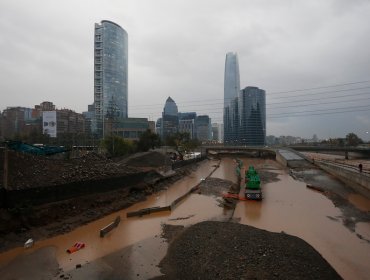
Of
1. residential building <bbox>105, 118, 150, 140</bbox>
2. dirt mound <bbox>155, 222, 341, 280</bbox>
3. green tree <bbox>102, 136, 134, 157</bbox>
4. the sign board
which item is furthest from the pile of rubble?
residential building <bbox>105, 118, 150, 140</bbox>

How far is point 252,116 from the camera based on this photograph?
13062 centimetres

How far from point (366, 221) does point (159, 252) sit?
1888 centimetres

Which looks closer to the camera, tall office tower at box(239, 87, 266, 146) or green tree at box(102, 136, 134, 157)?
green tree at box(102, 136, 134, 157)

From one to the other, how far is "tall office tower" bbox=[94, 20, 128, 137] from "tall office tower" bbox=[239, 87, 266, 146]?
51.2 meters

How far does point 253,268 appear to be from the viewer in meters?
15.0

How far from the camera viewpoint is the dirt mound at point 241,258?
14727 mm

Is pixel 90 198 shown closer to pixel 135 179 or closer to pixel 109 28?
pixel 135 179

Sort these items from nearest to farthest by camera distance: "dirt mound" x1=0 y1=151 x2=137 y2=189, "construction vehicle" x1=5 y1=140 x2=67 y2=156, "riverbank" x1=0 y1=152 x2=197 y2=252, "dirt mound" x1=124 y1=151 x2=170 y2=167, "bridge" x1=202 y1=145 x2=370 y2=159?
"riverbank" x1=0 y1=152 x2=197 y2=252 < "dirt mound" x1=0 y1=151 x2=137 y2=189 < "construction vehicle" x1=5 y1=140 x2=67 y2=156 < "dirt mound" x1=124 y1=151 x2=170 y2=167 < "bridge" x1=202 y1=145 x2=370 y2=159

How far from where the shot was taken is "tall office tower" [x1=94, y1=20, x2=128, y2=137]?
438ft

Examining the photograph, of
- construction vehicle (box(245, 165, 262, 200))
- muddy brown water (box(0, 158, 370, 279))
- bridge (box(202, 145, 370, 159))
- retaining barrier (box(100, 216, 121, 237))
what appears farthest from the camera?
bridge (box(202, 145, 370, 159))

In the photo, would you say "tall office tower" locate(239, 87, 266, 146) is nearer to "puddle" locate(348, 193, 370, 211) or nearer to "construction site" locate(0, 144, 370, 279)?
"construction site" locate(0, 144, 370, 279)

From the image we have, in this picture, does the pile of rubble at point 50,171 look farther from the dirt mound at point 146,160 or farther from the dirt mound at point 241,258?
the dirt mound at point 146,160

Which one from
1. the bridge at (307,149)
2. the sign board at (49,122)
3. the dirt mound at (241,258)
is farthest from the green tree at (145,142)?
the dirt mound at (241,258)

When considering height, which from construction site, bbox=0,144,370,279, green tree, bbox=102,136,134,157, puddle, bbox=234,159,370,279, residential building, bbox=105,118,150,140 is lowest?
puddle, bbox=234,159,370,279
